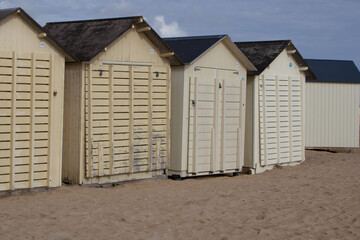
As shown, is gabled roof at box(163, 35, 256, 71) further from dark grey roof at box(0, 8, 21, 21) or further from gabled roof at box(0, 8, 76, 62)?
dark grey roof at box(0, 8, 21, 21)

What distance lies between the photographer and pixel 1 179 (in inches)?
396

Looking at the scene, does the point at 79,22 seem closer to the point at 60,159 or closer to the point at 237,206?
the point at 60,159

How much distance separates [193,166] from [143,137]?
62.3 inches

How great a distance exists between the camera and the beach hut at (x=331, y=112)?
2056 cm

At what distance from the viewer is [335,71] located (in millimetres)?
21312

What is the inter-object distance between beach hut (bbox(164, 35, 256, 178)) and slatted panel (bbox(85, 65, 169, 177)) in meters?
0.37

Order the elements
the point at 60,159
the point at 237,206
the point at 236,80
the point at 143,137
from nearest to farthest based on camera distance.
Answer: the point at 237,206 < the point at 60,159 < the point at 143,137 < the point at 236,80

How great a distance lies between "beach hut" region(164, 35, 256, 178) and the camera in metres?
13.1

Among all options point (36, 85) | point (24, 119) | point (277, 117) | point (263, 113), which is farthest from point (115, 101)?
point (277, 117)

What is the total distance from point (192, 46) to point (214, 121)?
1880 millimetres

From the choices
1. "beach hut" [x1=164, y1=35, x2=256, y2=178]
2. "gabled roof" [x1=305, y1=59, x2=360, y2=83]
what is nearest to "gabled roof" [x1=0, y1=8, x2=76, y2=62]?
"beach hut" [x1=164, y1=35, x2=256, y2=178]

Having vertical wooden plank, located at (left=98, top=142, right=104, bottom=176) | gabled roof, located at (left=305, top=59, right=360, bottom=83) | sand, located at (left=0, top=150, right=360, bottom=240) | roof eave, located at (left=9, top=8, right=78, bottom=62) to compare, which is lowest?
sand, located at (left=0, top=150, right=360, bottom=240)

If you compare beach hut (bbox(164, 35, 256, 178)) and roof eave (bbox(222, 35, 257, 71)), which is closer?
beach hut (bbox(164, 35, 256, 178))

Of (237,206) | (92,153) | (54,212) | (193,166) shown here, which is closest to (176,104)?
(193,166)
